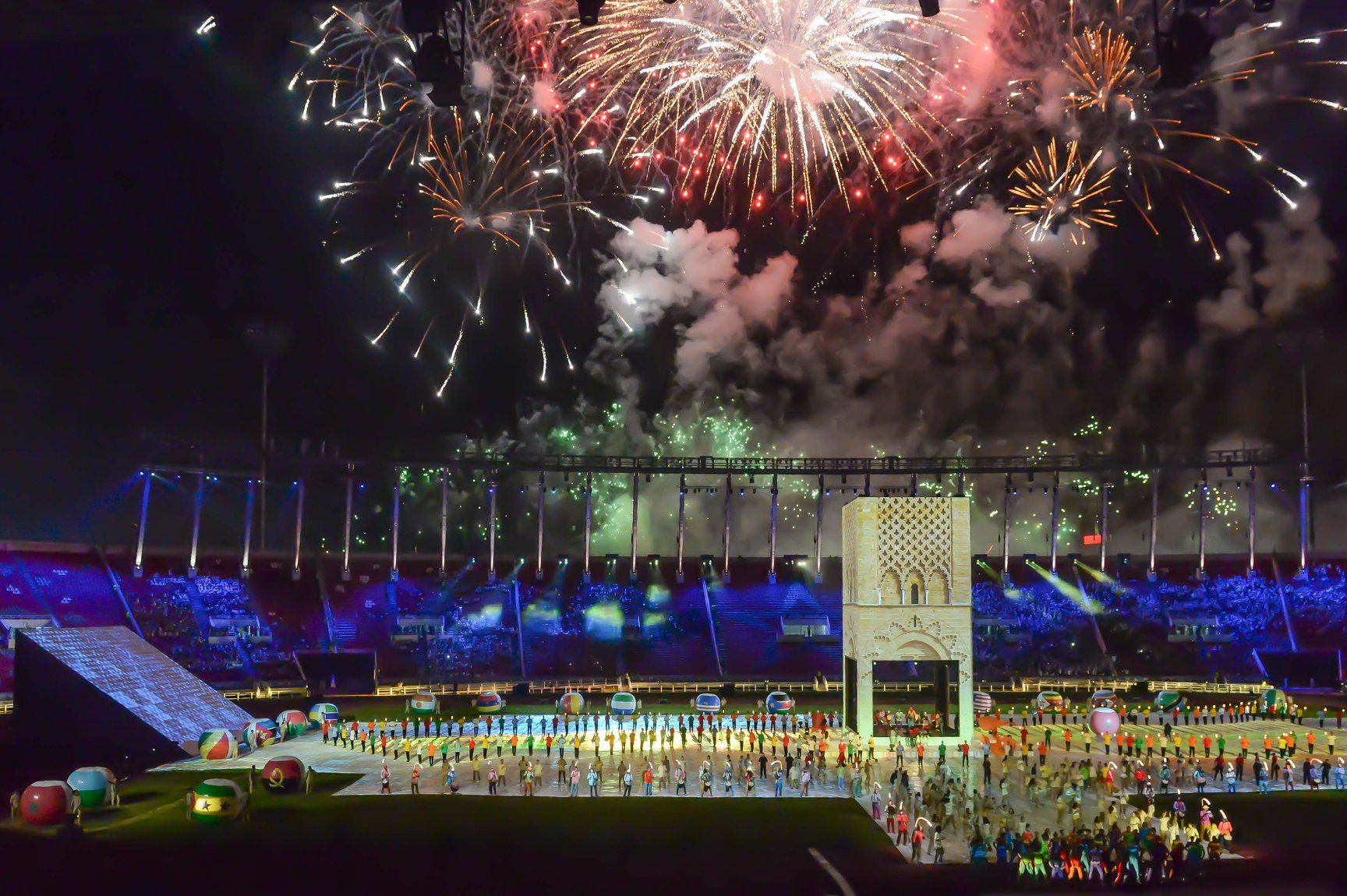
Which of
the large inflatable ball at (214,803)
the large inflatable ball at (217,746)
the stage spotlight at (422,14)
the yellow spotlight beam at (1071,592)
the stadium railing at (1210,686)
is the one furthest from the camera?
the yellow spotlight beam at (1071,592)

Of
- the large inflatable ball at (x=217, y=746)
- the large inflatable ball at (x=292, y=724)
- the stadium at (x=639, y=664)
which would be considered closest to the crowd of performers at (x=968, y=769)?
the stadium at (x=639, y=664)

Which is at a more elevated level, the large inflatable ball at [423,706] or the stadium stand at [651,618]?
the stadium stand at [651,618]

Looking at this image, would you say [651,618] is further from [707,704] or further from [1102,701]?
[1102,701]

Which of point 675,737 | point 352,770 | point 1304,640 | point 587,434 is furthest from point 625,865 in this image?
point 587,434

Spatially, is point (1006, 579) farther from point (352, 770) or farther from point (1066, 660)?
point (352, 770)

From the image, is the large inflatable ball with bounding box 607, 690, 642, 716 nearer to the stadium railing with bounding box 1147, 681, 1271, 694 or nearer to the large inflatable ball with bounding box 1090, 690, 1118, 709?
the large inflatable ball with bounding box 1090, 690, 1118, 709

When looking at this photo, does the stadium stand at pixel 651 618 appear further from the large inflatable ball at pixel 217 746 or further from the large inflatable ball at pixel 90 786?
the large inflatable ball at pixel 90 786

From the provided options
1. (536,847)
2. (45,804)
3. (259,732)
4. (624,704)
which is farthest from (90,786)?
(624,704)
